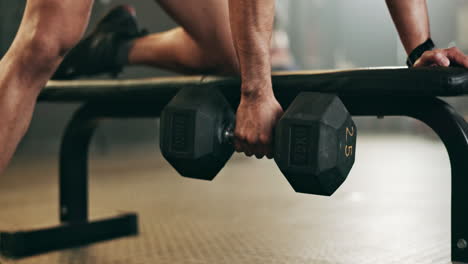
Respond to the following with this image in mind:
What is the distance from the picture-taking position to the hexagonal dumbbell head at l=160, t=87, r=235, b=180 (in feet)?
3.46

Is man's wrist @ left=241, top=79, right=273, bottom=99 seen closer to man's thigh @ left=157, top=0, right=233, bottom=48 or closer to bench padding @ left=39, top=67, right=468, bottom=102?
bench padding @ left=39, top=67, right=468, bottom=102

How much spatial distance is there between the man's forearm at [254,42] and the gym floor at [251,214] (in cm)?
42

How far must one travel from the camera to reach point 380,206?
1.91 meters

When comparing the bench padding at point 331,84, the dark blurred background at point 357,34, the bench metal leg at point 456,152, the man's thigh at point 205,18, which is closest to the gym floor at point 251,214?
the bench metal leg at point 456,152

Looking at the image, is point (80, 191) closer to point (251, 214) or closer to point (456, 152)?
point (251, 214)

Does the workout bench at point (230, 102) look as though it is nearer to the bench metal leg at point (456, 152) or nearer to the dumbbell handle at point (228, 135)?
the bench metal leg at point (456, 152)

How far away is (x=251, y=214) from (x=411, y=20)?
2.75ft

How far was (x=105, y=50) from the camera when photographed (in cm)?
156

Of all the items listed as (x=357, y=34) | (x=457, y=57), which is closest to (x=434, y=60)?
(x=457, y=57)

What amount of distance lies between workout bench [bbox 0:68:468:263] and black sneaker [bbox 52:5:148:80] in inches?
2.7

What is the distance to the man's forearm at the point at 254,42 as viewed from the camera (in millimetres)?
1049

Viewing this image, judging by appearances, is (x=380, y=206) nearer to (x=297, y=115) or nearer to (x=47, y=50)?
(x=297, y=115)

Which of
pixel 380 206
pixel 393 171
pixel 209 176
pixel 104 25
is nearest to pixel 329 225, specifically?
pixel 380 206

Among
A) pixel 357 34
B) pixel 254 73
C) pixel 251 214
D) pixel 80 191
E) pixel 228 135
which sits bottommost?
pixel 357 34
